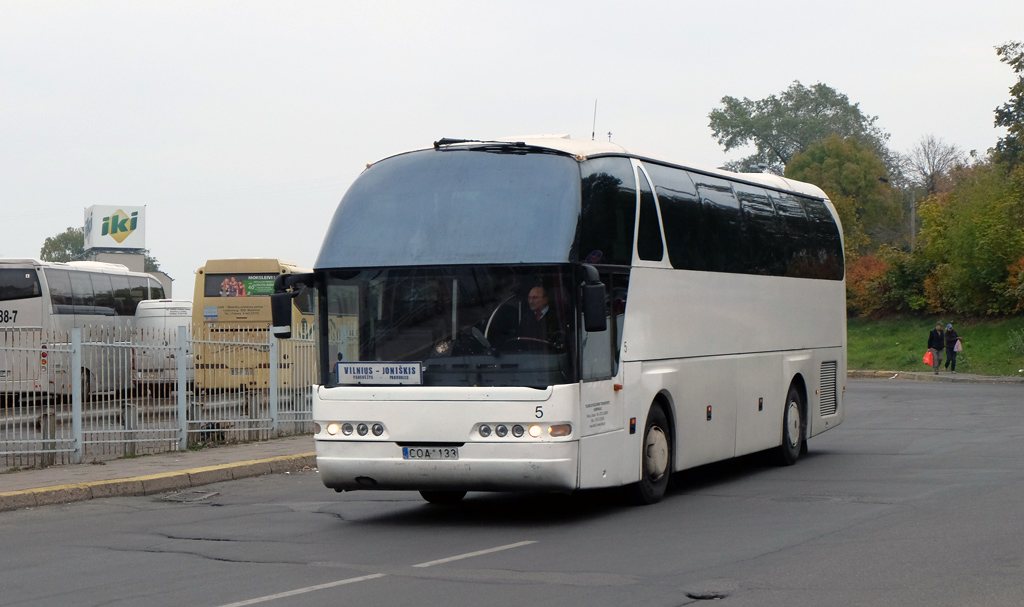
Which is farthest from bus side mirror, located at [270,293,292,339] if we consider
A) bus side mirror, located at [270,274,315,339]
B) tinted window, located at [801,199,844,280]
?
tinted window, located at [801,199,844,280]

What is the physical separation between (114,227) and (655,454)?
81.6 meters

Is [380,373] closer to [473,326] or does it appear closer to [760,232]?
[473,326]

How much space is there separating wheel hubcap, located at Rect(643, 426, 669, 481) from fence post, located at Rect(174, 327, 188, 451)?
8.03m

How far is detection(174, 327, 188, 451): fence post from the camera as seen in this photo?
1716cm

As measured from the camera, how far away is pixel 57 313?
29.1 m

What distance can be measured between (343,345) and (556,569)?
3417 millimetres

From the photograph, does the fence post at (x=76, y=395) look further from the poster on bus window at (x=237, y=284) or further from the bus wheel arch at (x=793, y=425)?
the poster on bus window at (x=237, y=284)

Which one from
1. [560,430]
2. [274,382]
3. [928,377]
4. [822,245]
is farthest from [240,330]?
[928,377]

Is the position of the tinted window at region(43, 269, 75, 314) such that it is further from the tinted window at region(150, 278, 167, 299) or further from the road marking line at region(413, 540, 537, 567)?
the road marking line at region(413, 540, 537, 567)

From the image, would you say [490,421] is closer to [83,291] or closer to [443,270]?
[443,270]

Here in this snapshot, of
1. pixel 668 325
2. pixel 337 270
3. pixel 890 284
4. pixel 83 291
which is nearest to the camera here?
pixel 337 270

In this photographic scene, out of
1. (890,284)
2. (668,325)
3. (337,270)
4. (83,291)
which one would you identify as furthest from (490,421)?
(890,284)

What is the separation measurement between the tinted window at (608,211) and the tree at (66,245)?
13632 centimetres

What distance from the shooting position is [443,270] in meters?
10.4
